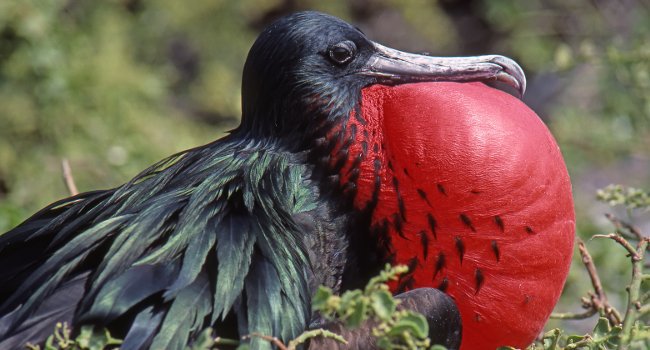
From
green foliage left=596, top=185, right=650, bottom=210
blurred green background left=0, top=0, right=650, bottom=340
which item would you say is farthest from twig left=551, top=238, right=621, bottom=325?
blurred green background left=0, top=0, right=650, bottom=340

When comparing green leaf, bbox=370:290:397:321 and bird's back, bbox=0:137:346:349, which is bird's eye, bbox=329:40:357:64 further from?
green leaf, bbox=370:290:397:321

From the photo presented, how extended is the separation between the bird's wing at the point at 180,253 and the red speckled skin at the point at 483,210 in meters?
0.21

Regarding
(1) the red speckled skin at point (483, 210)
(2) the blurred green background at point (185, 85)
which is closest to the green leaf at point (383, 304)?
(1) the red speckled skin at point (483, 210)

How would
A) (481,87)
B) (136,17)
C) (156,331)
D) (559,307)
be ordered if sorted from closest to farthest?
(156,331), (481,87), (559,307), (136,17)

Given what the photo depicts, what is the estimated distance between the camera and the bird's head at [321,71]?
2.04m

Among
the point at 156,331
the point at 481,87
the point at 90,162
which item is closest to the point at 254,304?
the point at 156,331

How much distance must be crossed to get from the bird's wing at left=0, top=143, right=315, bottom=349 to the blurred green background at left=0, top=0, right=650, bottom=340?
68 centimetres

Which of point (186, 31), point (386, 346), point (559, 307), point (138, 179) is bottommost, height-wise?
point (559, 307)

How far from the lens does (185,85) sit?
551cm

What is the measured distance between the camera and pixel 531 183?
186cm

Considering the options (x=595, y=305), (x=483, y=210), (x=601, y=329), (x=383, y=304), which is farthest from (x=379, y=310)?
(x=595, y=305)

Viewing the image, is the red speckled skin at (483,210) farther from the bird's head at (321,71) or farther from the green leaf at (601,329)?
the green leaf at (601,329)

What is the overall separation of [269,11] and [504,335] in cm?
385

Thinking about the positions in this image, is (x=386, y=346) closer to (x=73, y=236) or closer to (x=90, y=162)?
(x=73, y=236)
